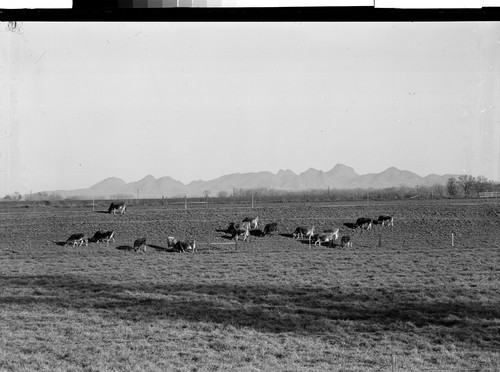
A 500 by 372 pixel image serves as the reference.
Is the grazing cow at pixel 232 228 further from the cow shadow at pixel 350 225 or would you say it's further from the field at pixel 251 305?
the cow shadow at pixel 350 225

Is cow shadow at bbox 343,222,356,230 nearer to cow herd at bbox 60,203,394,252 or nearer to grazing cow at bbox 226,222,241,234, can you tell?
cow herd at bbox 60,203,394,252

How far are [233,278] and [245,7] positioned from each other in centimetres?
1395

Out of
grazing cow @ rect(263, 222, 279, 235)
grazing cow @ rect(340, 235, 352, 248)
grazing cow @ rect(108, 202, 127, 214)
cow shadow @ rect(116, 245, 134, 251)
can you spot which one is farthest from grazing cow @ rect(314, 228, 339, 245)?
grazing cow @ rect(108, 202, 127, 214)

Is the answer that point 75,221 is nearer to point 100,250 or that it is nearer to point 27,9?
point 100,250

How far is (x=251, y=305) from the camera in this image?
12.7 metres

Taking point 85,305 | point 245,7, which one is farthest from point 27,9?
point 85,305

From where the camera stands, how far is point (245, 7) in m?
3.62

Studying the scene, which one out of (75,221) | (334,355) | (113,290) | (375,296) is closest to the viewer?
(334,355)

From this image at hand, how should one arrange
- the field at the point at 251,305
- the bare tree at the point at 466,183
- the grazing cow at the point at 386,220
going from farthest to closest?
the grazing cow at the point at 386,220
the bare tree at the point at 466,183
the field at the point at 251,305

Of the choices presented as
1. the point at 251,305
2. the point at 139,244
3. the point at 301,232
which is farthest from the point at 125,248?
the point at 251,305

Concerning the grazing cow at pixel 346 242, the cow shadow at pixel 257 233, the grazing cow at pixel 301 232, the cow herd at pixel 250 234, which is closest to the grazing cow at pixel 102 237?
the cow herd at pixel 250 234

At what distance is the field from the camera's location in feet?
27.0

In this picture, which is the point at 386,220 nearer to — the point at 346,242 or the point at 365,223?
the point at 365,223

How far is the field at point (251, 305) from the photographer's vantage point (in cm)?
824
